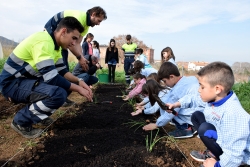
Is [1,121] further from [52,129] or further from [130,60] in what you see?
[130,60]

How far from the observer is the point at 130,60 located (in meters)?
8.35

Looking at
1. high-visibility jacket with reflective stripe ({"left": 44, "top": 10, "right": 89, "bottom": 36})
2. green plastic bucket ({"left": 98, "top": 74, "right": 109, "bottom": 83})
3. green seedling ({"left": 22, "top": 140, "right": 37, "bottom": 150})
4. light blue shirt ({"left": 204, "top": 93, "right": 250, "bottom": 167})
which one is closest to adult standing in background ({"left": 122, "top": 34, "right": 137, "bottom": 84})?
green plastic bucket ({"left": 98, "top": 74, "right": 109, "bottom": 83})

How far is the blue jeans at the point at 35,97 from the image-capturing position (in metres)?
2.22

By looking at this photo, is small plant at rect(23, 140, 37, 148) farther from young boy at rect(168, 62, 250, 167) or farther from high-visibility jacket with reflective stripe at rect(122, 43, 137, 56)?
high-visibility jacket with reflective stripe at rect(122, 43, 137, 56)

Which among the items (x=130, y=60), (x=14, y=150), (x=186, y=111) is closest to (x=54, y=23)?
(x=14, y=150)

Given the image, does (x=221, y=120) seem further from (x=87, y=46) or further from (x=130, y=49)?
(x=130, y=49)

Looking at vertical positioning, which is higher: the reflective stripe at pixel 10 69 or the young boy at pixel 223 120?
the reflective stripe at pixel 10 69

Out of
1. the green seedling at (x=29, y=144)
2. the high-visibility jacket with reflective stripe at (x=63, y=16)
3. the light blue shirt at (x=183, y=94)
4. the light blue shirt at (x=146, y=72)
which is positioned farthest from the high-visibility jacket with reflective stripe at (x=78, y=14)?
the light blue shirt at (x=146, y=72)

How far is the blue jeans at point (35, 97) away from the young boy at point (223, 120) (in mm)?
1455

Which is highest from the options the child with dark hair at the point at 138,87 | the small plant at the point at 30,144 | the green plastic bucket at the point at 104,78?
the child with dark hair at the point at 138,87

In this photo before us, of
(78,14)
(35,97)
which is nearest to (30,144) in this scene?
(35,97)

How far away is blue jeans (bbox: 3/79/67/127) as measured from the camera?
7.29 feet

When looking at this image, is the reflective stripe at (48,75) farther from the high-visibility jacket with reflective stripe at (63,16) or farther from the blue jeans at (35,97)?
the high-visibility jacket with reflective stripe at (63,16)

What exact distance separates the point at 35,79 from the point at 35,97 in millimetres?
239
